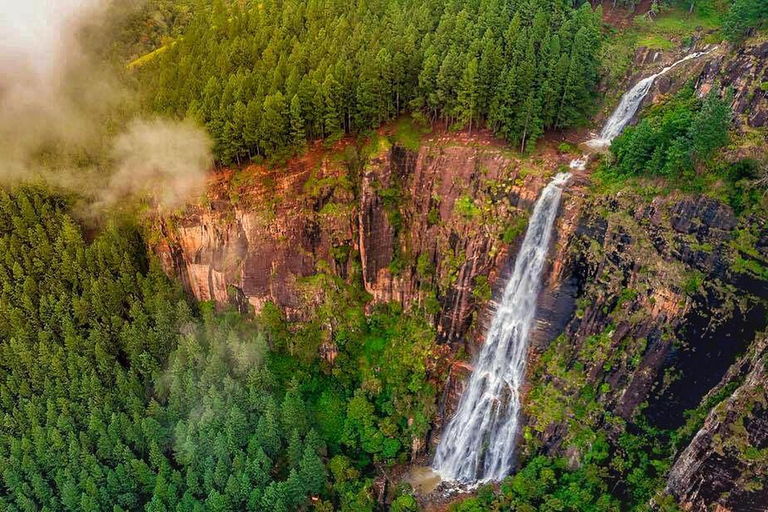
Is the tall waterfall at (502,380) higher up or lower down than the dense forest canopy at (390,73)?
lower down

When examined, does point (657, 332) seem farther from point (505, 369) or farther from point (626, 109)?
point (626, 109)

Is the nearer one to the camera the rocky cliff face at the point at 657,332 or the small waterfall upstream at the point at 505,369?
the rocky cliff face at the point at 657,332

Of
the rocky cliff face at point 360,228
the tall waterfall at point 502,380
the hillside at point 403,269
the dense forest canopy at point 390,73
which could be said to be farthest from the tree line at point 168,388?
the dense forest canopy at point 390,73

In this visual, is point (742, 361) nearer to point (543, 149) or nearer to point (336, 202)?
point (543, 149)

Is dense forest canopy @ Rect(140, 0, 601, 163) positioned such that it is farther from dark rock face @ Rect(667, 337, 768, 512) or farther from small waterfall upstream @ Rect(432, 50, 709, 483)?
dark rock face @ Rect(667, 337, 768, 512)

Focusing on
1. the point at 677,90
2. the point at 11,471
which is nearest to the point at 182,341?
the point at 11,471

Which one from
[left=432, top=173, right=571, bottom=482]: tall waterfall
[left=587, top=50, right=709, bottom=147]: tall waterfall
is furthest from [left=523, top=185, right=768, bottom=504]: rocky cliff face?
[left=587, top=50, right=709, bottom=147]: tall waterfall

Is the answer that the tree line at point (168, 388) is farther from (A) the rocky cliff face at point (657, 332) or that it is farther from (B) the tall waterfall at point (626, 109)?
(B) the tall waterfall at point (626, 109)
